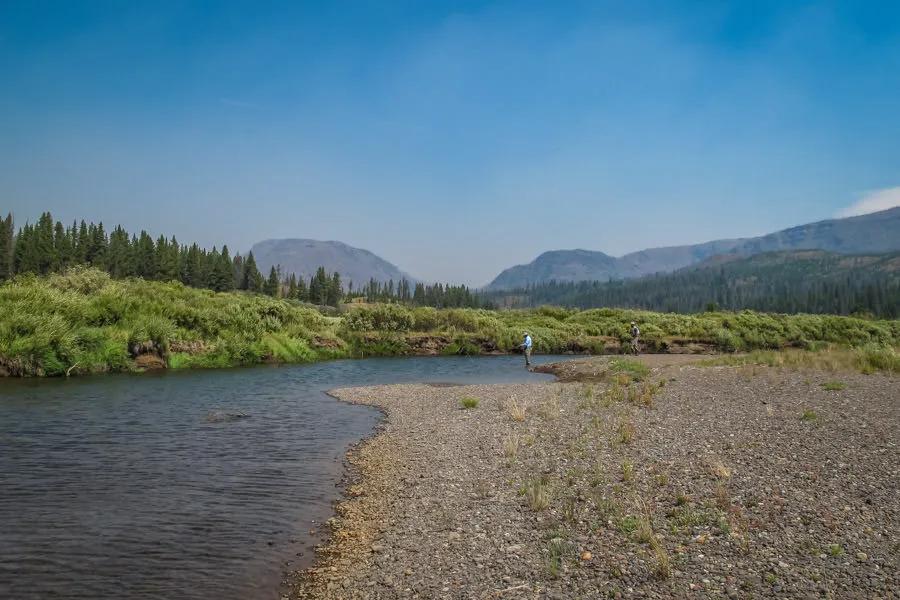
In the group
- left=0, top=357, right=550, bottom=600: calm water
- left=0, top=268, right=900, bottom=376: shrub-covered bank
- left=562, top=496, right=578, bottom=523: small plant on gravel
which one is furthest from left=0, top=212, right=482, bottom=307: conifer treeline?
left=562, top=496, right=578, bottom=523: small plant on gravel

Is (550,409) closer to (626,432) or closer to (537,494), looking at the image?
(626,432)

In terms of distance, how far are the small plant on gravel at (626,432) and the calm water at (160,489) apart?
819 cm

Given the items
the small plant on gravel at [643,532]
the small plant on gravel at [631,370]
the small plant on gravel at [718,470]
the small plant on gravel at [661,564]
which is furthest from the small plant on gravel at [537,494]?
the small plant on gravel at [631,370]

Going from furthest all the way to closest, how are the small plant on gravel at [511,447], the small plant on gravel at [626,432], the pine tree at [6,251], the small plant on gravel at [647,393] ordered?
the pine tree at [6,251]
the small plant on gravel at [647,393]
the small plant on gravel at [626,432]
the small plant on gravel at [511,447]

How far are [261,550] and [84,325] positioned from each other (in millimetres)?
32919

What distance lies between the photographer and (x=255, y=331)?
4603 cm

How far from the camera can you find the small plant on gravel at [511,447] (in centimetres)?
1543

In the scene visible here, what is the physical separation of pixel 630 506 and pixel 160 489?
10717 millimetres

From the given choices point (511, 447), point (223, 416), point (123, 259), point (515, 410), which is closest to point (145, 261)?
point (123, 259)

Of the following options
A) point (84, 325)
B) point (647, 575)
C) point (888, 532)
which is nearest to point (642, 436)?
point (888, 532)

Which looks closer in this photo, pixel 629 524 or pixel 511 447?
pixel 629 524

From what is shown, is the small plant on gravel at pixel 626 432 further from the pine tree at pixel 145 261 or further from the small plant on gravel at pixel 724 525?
the pine tree at pixel 145 261

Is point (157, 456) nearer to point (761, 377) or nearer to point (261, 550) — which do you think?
point (261, 550)

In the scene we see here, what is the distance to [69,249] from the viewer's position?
12706 cm
